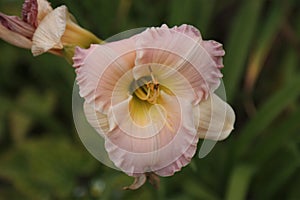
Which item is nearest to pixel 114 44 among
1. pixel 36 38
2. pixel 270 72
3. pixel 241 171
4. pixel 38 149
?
pixel 36 38

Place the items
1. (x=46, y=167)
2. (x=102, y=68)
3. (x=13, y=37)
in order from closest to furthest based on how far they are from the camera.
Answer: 1. (x=102, y=68)
2. (x=13, y=37)
3. (x=46, y=167)

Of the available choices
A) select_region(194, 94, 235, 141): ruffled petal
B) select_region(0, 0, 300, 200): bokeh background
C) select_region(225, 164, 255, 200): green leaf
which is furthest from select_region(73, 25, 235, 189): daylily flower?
select_region(225, 164, 255, 200): green leaf

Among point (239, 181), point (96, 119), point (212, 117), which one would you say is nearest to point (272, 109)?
point (239, 181)

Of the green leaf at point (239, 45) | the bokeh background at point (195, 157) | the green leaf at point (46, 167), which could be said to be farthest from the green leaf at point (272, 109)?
the green leaf at point (46, 167)

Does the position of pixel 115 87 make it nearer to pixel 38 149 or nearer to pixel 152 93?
pixel 152 93

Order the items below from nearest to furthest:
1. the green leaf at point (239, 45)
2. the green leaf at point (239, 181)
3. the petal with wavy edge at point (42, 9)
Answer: the petal with wavy edge at point (42, 9), the green leaf at point (239, 181), the green leaf at point (239, 45)

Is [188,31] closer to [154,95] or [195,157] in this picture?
[154,95]

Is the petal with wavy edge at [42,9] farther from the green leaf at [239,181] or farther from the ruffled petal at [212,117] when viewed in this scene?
the green leaf at [239,181]
